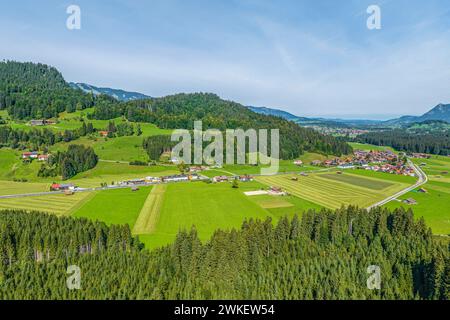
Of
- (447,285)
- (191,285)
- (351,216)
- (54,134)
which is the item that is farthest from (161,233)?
(54,134)

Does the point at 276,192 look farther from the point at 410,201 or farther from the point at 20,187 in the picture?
the point at 20,187

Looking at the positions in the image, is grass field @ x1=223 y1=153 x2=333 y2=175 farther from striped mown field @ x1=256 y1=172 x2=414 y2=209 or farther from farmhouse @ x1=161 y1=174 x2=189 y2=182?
farmhouse @ x1=161 y1=174 x2=189 y2=182

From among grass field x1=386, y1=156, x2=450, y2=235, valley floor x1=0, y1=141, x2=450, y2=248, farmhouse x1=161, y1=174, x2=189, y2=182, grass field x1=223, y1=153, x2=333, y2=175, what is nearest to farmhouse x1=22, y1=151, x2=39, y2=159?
valley floor x1=0, y1=141, x2=450, y2=248

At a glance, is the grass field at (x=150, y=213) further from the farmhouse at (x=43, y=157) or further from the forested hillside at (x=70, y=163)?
the farmhouse at (x=43, y=157)

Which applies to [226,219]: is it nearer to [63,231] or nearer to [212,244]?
[212,244]

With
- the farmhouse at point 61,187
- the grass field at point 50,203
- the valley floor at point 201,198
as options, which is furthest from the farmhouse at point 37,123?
the grass field at point 50,203

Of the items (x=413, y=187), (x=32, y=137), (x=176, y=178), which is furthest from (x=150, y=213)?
(x=32, y=137)
